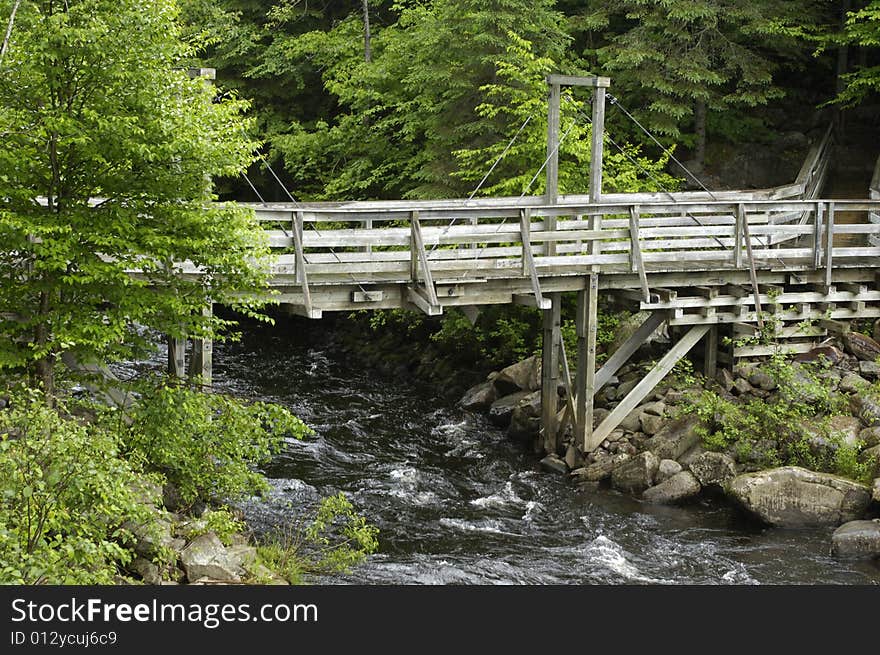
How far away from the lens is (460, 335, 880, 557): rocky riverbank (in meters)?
14.4

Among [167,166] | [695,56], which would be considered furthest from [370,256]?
[695,56]

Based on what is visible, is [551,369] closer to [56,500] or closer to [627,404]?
[627,404]

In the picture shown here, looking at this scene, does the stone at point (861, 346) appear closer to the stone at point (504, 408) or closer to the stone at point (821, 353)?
the stone at point (821, 353)

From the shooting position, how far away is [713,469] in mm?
15578

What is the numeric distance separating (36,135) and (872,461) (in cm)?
1145

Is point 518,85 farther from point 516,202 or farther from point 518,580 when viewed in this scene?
point 518,580

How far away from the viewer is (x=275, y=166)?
106 feet

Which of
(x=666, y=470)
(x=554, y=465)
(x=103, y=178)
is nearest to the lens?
(x=103, y=178)

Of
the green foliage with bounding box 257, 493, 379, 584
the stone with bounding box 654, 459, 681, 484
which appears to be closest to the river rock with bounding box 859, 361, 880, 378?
the stone with bounding box 654, 459, 681, 484

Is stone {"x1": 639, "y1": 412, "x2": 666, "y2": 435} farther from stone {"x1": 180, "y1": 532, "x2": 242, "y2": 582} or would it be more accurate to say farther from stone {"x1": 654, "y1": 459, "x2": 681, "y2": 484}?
stone {"x1": 180, "y1": 532, "x2": 242, "y2": 582}

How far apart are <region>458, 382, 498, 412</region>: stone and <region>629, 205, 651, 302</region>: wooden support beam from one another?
4787 mm

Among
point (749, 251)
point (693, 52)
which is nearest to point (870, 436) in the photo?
point (749, 251)

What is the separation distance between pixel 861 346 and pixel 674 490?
15.6ft

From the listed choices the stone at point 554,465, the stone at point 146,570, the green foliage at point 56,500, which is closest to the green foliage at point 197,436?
the stone at point 146,570
